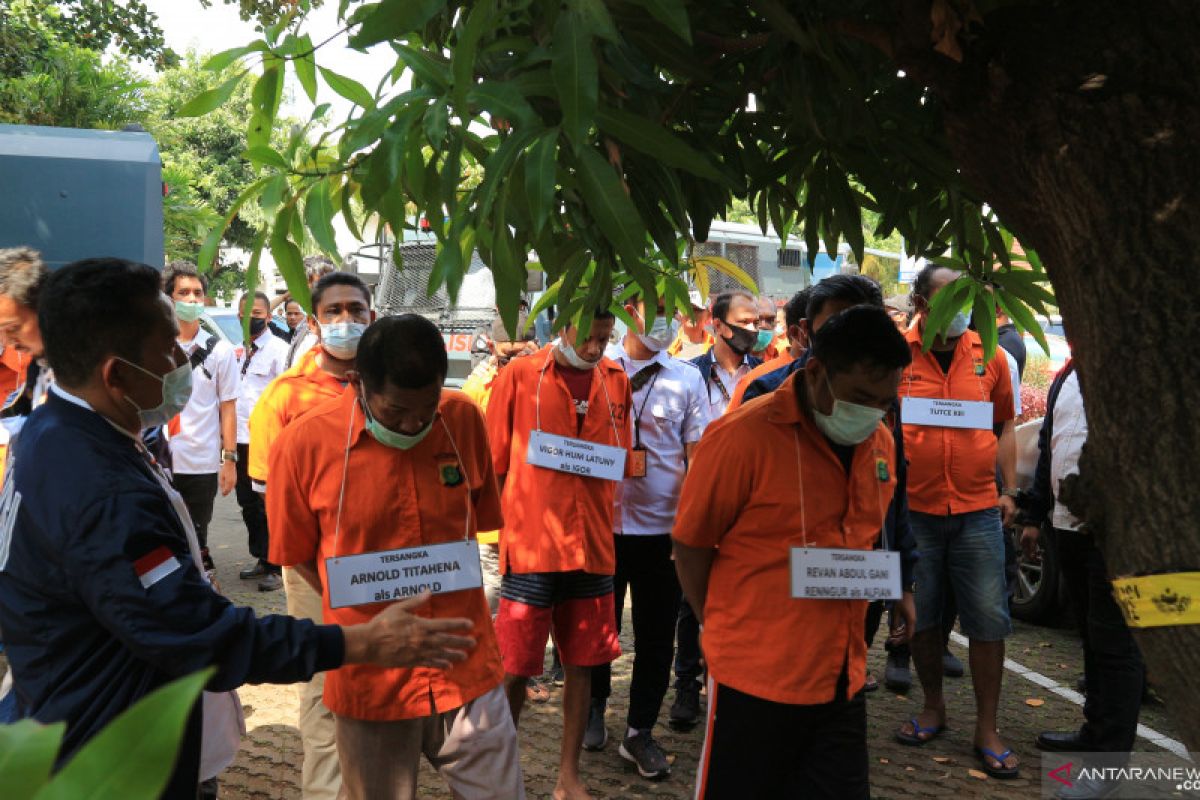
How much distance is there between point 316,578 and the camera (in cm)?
336

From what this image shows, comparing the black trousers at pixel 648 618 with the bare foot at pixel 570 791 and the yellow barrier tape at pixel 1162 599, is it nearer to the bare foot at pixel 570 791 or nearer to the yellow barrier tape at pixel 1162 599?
the bare foot at pixel 570 791

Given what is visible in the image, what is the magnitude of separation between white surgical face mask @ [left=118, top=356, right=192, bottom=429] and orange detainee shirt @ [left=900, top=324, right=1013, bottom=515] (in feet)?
11.4

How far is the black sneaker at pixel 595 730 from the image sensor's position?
530cm

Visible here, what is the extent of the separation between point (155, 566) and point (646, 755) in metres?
3.34

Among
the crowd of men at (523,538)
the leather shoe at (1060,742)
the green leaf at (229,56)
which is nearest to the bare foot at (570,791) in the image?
the crowd of men at (523,538)

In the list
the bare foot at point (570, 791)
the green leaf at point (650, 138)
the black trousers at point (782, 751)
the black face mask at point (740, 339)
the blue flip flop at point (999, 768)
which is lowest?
the bare foot at point (570, 791)

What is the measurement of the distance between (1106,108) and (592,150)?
2.41 ft

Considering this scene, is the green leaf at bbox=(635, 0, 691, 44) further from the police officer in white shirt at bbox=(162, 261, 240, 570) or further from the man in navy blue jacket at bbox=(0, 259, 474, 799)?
the police officer in white shirt at bbox=(162, 261, 240, 570)

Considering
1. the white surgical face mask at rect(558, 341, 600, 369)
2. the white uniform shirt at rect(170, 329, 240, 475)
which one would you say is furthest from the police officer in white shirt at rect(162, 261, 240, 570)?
the white surgical face mask at rect(558, 341, 600, 369)

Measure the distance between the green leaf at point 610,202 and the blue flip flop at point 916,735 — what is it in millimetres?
4624

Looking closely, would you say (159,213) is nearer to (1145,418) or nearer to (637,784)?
(637,784)

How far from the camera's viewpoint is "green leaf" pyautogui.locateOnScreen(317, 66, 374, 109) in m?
1.76

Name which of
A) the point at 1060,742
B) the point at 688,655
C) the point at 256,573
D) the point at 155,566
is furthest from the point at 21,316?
the point at 1060,742

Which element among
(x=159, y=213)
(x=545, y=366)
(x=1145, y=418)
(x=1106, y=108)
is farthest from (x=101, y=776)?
(x=159, y=213)
